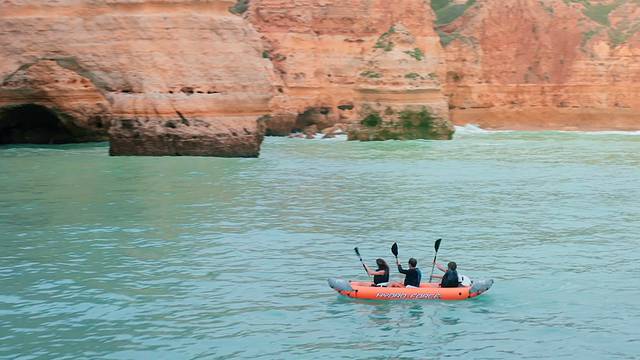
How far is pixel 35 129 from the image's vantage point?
128 feet

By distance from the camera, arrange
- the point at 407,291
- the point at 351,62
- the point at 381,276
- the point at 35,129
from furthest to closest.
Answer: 1. the point at 351,62
2. the point at 35,129
3. the point at 381,276
4. the point at 407,291

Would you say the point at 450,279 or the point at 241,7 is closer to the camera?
the point at 450,279

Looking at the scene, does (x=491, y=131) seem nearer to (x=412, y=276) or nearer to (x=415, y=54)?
(x=415, y=54)

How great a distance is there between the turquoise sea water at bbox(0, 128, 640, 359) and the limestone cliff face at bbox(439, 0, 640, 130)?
102 ft

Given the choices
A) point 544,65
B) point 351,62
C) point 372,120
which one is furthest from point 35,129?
point 544,65

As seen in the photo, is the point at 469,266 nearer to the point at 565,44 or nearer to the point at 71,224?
the point at 71,224

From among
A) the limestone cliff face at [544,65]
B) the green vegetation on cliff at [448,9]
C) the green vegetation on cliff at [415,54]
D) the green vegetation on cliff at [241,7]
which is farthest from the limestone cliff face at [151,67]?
the green vegetation on cliff at [448,9]

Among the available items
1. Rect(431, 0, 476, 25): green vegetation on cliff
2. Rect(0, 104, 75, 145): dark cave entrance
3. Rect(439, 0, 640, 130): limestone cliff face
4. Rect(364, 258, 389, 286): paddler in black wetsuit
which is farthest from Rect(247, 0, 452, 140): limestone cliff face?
Rect(364, 258, 389, 286): paddler in black wetsuit

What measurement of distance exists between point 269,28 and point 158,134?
22.7m

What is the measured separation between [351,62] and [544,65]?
15.2 metres

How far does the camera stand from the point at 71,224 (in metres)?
18.6

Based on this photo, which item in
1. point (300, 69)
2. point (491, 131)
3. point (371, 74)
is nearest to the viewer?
point (371, 74)

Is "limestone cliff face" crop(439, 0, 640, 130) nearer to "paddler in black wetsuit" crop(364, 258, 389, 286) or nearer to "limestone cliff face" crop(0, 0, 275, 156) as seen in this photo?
"limestone cliff face" crop(0, 0, 275, 156)

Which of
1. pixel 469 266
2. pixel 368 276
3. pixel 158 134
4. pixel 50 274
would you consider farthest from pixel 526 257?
pixel 158 134
